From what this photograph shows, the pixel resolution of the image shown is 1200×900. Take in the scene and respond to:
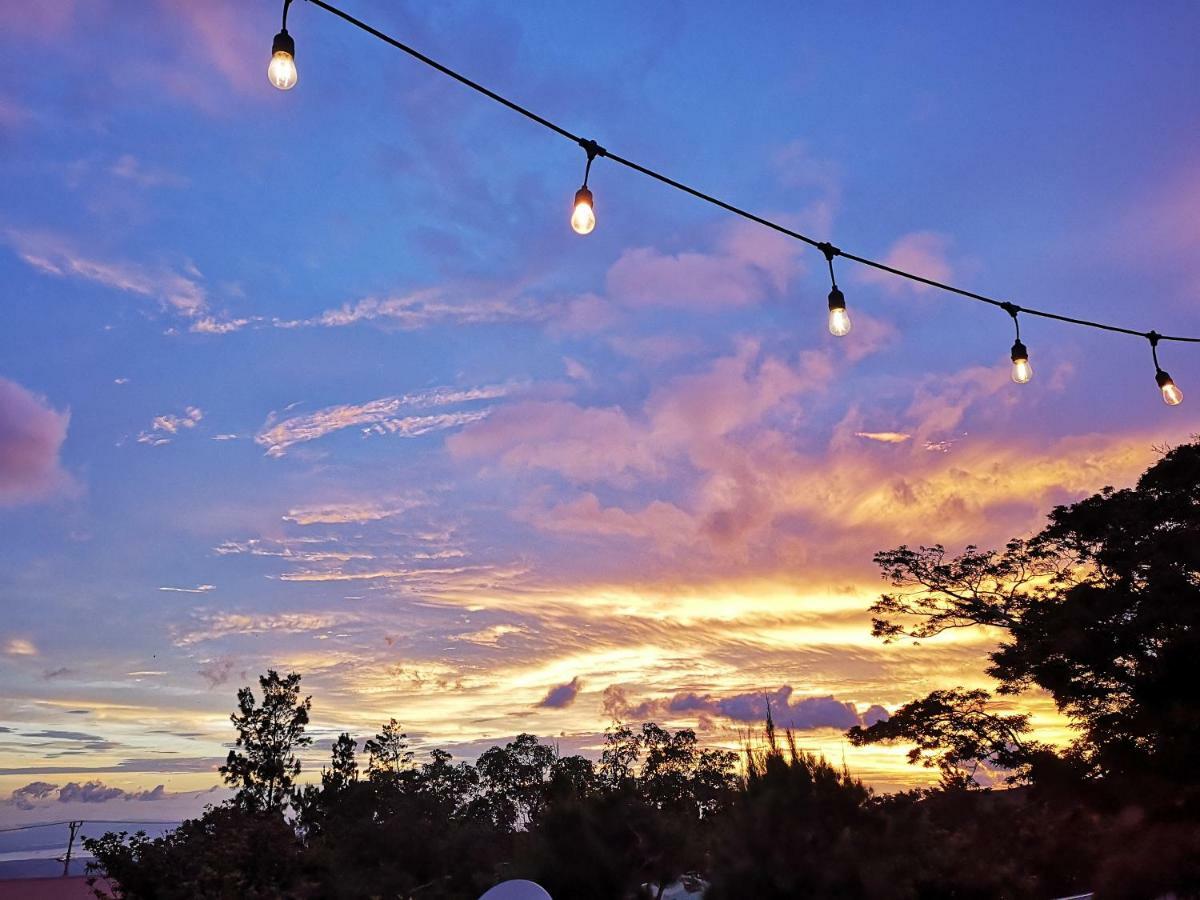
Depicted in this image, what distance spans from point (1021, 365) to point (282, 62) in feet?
20.3

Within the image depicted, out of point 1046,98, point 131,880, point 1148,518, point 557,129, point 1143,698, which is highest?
point 1046,98

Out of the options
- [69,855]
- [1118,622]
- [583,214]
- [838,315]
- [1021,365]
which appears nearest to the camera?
[583,214]

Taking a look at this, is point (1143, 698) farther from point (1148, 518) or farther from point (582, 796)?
point (582, 796)

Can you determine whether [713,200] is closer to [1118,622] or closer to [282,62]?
[282,62]

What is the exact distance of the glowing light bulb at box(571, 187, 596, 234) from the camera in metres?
4.86

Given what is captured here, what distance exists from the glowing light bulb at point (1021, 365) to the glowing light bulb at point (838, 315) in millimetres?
2213

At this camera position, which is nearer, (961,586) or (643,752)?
(961,586)

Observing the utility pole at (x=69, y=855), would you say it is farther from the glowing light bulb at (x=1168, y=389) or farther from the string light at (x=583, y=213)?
the glowing light bulb at (x=1168, y=389)

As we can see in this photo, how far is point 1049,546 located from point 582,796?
1170 cm

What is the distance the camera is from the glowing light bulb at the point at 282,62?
12.3 ft

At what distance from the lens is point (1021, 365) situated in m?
7.48

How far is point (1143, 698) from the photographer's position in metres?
14.9

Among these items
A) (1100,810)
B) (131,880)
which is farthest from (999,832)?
(131,880)

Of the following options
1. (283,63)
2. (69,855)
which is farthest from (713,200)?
(69,855)
